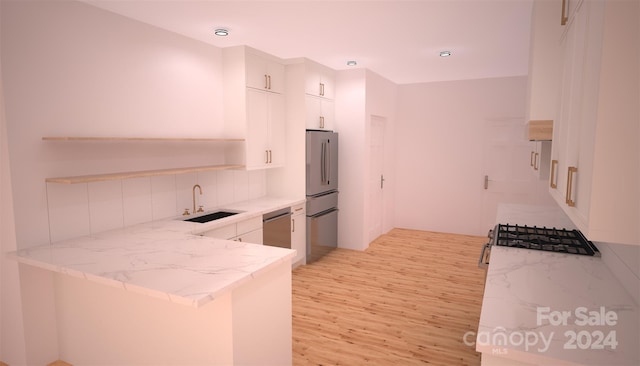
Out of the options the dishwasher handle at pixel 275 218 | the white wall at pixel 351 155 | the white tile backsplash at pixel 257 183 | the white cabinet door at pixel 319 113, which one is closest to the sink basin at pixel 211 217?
the dishwasher handle at pixel 275 218

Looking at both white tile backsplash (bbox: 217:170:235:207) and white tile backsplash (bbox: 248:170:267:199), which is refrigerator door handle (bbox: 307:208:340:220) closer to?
white tile backsplash (bbox: 248:170:267:199)

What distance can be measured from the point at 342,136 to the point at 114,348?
4.12 m

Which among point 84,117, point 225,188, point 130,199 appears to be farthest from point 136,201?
point 225,188

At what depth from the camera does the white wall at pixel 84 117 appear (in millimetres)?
2605

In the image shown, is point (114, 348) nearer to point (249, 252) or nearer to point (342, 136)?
point (249, 252)

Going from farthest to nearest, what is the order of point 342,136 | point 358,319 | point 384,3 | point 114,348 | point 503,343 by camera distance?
point 342,136 < point 358,319 < point 384,3 < point 114,348 < point 503,343

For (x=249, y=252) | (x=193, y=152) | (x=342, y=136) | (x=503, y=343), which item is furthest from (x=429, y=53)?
(x=503, y=343)

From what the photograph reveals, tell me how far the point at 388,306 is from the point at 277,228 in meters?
1.58

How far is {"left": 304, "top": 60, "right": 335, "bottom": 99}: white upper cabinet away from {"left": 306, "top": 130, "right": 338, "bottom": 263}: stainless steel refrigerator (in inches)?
22.3

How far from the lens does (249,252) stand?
8.20 ft

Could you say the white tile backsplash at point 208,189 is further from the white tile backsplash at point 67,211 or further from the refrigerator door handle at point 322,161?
the refrigerator door handle at point 322,161

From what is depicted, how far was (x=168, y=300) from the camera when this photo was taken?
86.7 inches

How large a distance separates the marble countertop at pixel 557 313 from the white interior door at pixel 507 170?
14.2ft

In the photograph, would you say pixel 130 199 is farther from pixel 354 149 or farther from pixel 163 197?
pixel 354 149
